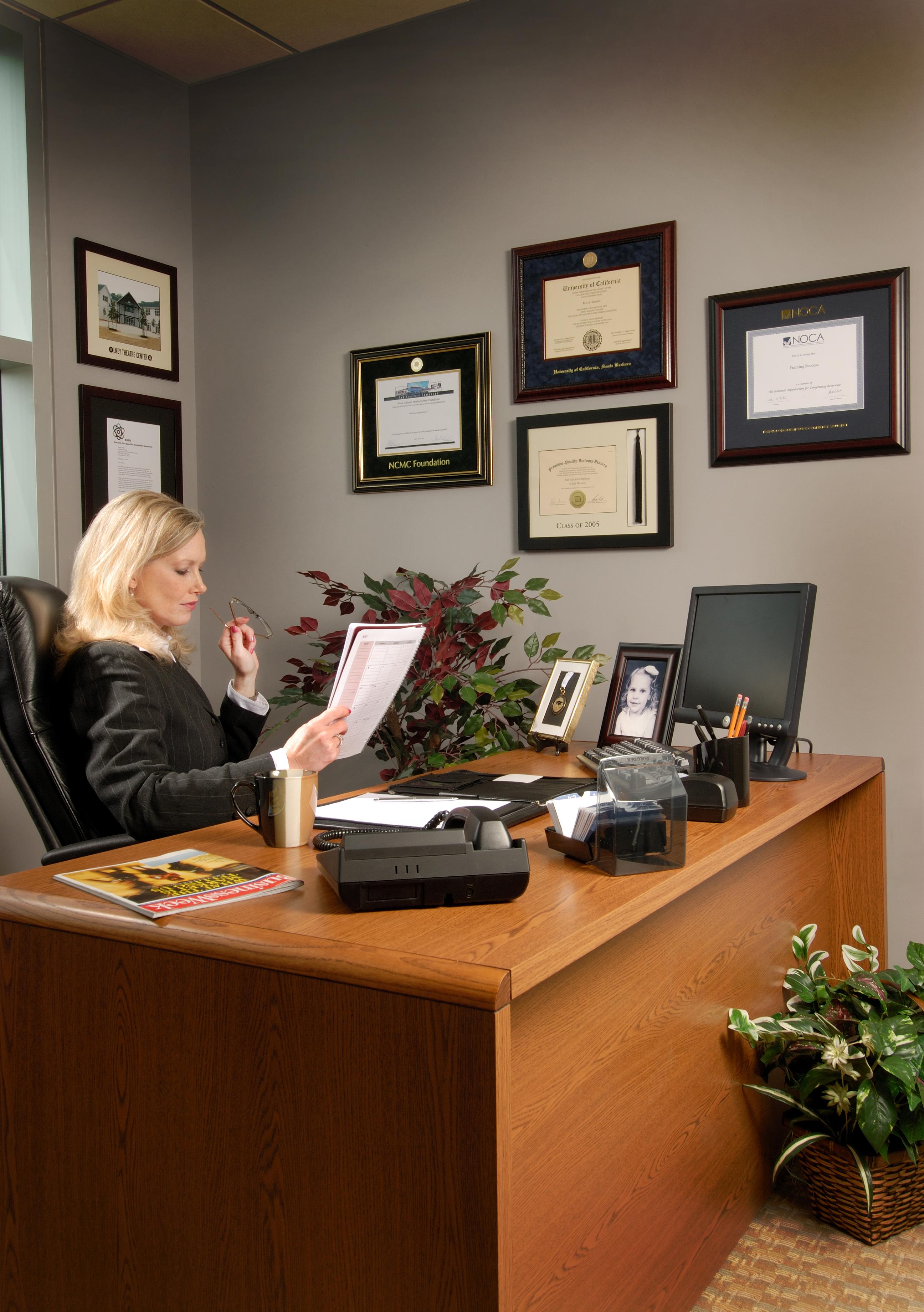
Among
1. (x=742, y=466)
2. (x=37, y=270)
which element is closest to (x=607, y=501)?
(x=742, y=466)

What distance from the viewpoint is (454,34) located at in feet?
10.3

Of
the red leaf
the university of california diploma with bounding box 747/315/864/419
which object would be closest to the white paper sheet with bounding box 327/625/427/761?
the red leaf

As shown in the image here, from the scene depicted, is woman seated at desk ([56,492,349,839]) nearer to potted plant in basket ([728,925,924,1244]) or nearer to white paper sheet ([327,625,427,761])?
white paper sheet ([327,625,427,761])

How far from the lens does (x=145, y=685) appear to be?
76.0 inches

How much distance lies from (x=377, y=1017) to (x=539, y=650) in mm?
2010

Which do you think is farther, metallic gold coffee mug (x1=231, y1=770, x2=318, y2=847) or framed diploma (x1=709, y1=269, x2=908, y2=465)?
framed diploma (x1=709, y1=269, x2=908, y2=465)

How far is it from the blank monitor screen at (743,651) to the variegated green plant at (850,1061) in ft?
1.70

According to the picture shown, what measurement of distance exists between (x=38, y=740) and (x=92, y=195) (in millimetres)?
2168

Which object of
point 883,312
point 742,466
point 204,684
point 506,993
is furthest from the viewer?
point 204,684

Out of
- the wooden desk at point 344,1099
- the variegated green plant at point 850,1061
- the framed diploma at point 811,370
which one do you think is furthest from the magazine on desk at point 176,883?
the framed diploma at point 811,370

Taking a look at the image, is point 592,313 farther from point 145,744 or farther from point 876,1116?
point 876,1116

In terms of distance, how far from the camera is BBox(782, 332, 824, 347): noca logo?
2604 mm

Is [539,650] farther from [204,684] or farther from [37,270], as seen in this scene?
[37,270]

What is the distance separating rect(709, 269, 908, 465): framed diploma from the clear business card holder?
5.22 feet
